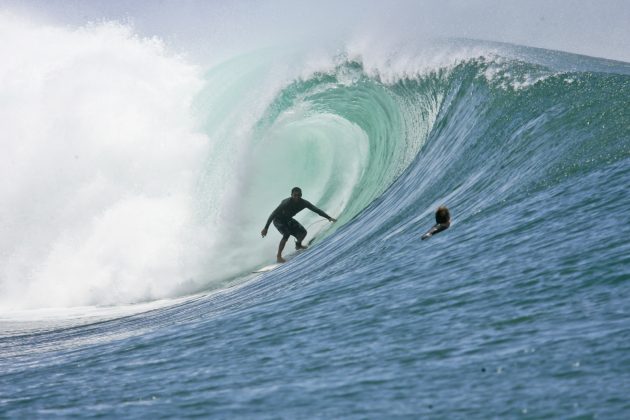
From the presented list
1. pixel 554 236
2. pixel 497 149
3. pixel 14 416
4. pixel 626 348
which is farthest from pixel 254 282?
pixel 626 348

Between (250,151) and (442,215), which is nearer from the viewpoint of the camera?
(442,215)

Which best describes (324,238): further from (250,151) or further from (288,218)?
(250,151)

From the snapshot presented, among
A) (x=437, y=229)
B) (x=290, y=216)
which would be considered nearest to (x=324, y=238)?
(x=290, y=216)

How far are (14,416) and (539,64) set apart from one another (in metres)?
12.0

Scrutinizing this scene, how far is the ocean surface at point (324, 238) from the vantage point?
565cm

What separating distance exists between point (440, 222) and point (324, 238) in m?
5.52

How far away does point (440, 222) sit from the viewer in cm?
1036

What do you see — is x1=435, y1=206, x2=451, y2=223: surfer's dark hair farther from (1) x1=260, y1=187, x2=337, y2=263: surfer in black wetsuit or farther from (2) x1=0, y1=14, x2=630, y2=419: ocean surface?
(1) x1=260, y1=187, x2=337, y2=263: surfer in black wetsuit

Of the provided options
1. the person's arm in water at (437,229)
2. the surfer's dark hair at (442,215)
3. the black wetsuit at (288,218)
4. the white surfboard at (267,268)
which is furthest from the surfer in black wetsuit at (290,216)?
the surfer's dark hair at (442,215)

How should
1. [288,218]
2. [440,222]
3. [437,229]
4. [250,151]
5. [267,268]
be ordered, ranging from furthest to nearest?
[250,151] < [288,218] < [267,268] < [437,229] < [440,222]

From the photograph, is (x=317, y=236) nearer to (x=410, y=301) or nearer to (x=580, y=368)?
(x=410, y=301)

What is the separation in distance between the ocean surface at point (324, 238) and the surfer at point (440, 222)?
23 centimetres

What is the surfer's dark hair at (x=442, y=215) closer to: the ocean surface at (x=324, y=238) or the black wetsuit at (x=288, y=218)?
the ocean surface at (x=324, y=238)

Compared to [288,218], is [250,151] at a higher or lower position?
higher
